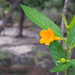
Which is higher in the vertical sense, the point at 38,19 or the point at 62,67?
the point at 38,19

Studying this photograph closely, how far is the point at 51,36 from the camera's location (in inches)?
17.8

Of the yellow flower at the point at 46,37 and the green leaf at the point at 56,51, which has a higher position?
the yellow flower at the point at 46,37

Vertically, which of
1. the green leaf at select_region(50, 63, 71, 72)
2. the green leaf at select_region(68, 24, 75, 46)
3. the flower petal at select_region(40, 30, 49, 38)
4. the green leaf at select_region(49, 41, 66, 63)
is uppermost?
the flower petal at select_region(40, 30, 49, 38)

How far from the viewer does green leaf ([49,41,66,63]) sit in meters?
0.50

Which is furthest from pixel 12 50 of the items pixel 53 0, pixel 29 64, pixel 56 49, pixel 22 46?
pixel 56 49

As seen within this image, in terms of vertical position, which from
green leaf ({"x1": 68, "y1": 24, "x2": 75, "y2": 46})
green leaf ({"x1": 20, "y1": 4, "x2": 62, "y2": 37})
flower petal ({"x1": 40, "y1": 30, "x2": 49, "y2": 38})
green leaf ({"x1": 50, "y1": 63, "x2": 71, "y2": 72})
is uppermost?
green leaf ({"x1": 20, "y1": 4, "x2": 62, "y2": 37})

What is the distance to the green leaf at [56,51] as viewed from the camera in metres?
0.50

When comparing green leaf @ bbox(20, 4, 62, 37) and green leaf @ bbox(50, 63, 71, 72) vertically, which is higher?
green leaf @ bbox(20, 4, 62, 37)

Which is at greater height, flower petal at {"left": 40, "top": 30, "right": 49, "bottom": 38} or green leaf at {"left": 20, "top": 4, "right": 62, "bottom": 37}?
green leaf at {"left": 20, "top": 4, "right": 62, "bottom": 37}

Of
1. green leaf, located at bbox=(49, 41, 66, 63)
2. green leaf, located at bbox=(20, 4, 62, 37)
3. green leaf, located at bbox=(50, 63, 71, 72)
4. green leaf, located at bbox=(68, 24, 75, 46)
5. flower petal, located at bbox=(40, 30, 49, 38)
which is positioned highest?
green leaf, located at bbox=(20, 4, 62, 37)

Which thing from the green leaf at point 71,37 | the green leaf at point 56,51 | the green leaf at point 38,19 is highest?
the green leaf at point 38,19

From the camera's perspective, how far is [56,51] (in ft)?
1.70

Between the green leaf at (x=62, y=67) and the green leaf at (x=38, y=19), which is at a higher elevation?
the green leaf at (x=38, y=19)

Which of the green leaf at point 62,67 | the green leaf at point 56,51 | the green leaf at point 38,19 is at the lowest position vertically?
the green leaf at point 62,67
